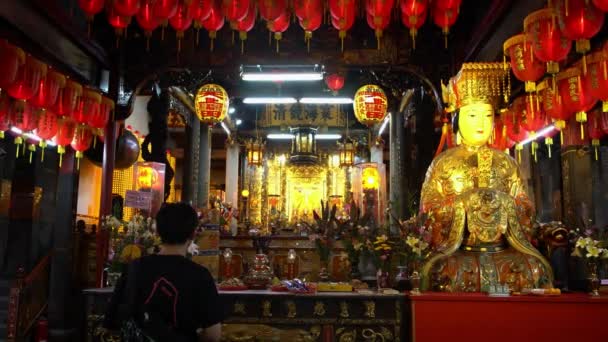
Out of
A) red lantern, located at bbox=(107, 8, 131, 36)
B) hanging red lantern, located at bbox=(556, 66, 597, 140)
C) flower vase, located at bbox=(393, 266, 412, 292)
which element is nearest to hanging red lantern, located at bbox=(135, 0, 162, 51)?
red lantern, located at bbox=(107, 8, 131, 36)

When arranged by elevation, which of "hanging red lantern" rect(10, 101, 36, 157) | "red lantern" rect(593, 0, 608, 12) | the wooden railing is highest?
"red lantern" rect(593, 0, 608, 12)

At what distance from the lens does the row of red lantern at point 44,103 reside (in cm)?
461

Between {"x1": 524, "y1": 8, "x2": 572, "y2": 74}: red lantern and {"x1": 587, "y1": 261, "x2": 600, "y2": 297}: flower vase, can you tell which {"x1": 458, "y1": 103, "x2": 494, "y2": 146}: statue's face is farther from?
{"x1": 587, "y1": 261, "x2": 600, "y2": 297}: flower vase

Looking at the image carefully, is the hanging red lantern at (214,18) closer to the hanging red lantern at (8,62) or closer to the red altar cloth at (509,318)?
the hanging red lantern at (8,62)

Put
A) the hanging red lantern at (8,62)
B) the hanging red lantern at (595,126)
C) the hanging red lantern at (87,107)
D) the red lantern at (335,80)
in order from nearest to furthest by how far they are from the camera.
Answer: the hanging red lantern at (8,62)
the hanging red lantern at (87,107)
the hanging red lantern at (595,126)
the red lantern at (335,80)

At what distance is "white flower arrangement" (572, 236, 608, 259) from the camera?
4.27 metres

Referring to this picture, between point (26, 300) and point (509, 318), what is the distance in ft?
16.4

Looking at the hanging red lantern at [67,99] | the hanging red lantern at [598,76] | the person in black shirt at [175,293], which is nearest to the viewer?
the person in black shirt at [175,293]

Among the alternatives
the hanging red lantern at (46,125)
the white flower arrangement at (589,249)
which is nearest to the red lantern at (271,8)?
the hanging red lantern at (46,125)

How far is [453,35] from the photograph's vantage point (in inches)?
255

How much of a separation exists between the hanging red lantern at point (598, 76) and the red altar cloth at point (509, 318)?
1684 millimetres

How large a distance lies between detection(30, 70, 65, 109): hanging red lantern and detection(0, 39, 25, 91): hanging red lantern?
474mm

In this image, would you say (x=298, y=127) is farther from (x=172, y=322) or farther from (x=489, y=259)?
(x=172, y=322)

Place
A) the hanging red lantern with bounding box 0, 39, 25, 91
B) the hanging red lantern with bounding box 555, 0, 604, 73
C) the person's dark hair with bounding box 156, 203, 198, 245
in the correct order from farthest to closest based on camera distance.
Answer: the hanging red lantern with bounding box 0, 39, 25, 91
the hanging red lantern with bounding box 555, 0, 604, 73
the person's dark hair with bounding box 156, 203, 198, 245
